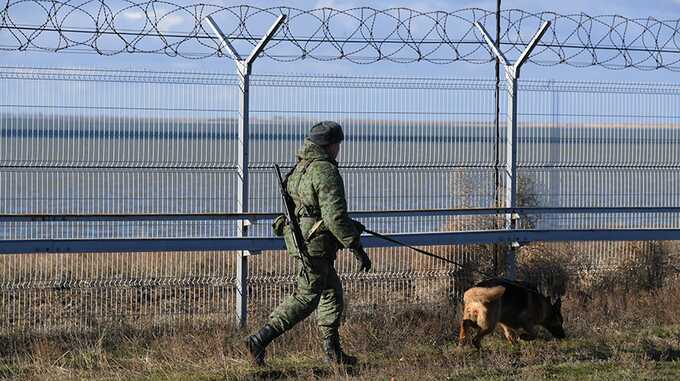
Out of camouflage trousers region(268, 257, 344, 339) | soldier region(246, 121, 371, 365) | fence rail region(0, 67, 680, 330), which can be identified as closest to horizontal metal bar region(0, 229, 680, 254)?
fence rail region(0, 67, 680, 330)

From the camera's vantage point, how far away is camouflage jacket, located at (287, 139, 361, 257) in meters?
8.67

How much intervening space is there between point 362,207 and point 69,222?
3.00 meters

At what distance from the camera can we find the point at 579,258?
1333 centimetres

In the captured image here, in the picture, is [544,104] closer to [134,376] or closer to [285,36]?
[285,36]

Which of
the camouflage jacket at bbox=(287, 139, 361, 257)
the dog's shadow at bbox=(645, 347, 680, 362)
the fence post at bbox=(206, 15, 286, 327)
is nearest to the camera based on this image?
the camouflage jacket at bbox=(287, 139, 361, 257)

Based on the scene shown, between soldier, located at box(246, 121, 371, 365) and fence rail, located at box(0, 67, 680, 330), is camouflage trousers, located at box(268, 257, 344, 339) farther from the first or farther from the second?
fence rail, located at box(0, 67, 680, 330)

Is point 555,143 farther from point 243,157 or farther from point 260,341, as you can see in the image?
point 260,341

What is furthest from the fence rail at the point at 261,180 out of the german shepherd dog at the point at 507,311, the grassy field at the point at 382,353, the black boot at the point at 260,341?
the black boot at the point at 260,341

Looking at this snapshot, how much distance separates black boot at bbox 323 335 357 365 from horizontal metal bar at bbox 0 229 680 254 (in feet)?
6.80

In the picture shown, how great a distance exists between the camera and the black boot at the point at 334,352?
9.16 metres

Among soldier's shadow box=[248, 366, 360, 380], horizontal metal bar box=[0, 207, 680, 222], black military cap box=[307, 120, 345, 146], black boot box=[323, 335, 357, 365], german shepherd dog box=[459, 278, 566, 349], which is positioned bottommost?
soldier's shadow box=[248, 366, 360, 380]

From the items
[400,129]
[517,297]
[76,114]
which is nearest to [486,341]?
[517,297]

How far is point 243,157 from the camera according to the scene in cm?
1145

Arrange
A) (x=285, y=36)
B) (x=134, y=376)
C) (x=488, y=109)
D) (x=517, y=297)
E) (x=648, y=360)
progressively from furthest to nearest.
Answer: (x=488, y=109)
(x=285, y=36)
(x=517, y=297)
(x=648, y=360)
(x=134, y=376)
